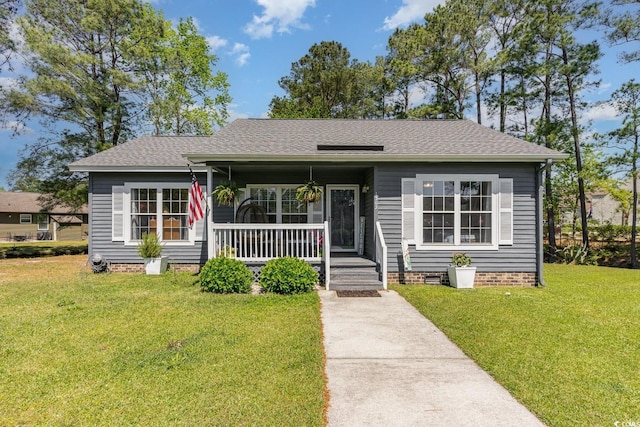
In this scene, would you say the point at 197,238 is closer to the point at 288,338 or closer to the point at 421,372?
the point at 288,338

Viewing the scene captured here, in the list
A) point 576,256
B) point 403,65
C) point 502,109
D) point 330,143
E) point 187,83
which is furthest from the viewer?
point 187,83

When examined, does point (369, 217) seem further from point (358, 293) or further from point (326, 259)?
point (358, 293)

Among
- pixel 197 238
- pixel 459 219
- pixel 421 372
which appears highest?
pixel 459 219

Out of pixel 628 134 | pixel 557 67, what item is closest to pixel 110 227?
pixel 557 67

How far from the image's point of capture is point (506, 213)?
7805 millimetres

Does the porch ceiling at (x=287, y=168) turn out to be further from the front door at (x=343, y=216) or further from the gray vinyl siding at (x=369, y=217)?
the front door at (x=343, y=216)

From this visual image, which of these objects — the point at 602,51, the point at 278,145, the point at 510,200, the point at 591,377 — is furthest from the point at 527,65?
the point at 591,377

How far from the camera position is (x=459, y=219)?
786cm

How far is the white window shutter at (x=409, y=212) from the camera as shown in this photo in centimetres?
779

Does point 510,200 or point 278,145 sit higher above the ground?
point 278,145

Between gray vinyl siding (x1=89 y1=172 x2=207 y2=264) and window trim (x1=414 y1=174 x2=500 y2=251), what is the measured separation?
5649 mm

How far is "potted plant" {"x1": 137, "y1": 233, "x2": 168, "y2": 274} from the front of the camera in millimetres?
8609

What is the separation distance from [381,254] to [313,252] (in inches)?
60.9

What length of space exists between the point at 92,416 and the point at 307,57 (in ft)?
76.1
